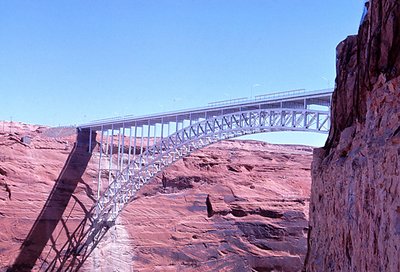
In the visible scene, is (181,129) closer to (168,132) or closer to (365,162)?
(168,132)

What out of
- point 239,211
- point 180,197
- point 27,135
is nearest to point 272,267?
point 239,211

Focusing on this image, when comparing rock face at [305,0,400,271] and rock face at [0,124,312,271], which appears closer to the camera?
rock face at [305,0,400,271]

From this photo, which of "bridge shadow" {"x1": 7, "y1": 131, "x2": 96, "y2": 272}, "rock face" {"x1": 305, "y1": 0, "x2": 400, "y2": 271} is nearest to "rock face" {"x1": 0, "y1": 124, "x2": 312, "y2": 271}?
"bridge shadow" {"x1": 7, "y1": 131, "x2": 96, "y2": 272}

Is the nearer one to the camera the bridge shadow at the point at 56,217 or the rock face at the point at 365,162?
the rock face at the point at 365,162

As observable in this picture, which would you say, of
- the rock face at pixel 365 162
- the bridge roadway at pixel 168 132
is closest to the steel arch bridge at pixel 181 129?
the bridge roadway at pixel 168 132

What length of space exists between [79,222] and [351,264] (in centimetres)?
2233

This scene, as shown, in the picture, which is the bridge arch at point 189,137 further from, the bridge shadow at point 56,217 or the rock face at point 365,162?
the rock face at point 365,162

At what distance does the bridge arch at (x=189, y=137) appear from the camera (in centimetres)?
2164

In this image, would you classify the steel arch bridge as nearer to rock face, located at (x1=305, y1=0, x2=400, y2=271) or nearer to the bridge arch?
the bridge arch

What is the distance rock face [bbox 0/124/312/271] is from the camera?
26375 mm

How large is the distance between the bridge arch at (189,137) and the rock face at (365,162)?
10491mm

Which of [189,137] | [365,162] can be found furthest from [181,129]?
[365,162]

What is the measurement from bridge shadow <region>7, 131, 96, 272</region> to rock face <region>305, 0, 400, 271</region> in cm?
1879

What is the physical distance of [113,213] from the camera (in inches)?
1107
